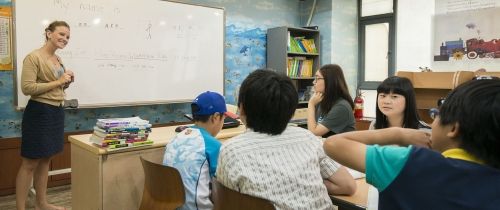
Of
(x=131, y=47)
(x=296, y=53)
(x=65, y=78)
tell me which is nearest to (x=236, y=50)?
(x=296, y=53)

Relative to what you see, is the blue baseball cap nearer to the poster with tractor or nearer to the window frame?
the poster with tractor

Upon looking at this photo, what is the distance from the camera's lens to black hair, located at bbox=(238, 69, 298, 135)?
4.51 feet

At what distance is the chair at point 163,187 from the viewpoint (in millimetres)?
1613

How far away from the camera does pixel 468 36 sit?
439 cm

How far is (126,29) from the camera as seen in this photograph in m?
3.80

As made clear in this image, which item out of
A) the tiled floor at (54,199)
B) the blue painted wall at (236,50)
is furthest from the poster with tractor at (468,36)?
the tiled floor at (54,199)

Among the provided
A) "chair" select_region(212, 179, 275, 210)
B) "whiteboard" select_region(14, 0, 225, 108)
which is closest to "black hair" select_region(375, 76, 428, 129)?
"chair" select_region(212, 179, 275, 210)

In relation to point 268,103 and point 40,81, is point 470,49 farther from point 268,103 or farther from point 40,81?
point 40,81

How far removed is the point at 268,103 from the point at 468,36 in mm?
3925

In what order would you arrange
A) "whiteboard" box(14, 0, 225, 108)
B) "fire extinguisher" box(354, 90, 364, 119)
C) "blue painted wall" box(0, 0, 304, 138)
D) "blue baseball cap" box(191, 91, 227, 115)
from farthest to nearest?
"fire extinguisher" box(354, 90, 364, 119)
"blue painted wall" box(0, 0, 304, 138)
"whiteboard" box(14, 0, 225, 108)
"blue baseball cap" box(191, 91, 227, 115)

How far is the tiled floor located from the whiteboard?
82 cm

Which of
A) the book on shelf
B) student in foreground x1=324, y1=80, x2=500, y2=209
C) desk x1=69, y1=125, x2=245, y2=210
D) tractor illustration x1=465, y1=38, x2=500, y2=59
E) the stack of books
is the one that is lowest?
desk x1=69, y1=125, x2=245, y2=210

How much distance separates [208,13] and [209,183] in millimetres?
3028

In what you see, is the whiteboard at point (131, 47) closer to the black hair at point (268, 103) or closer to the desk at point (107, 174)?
the desk at point (107, 174)
